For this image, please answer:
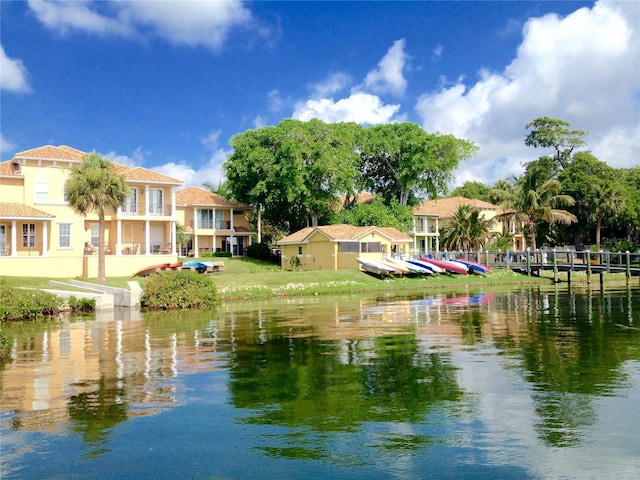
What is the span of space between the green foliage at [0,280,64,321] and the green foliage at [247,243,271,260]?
122ft

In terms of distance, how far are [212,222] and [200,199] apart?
3.09m

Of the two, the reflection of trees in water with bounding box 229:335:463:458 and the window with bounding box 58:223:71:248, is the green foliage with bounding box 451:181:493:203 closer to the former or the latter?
the window with bounding box 58:223:71:248

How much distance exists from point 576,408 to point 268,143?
201 ft

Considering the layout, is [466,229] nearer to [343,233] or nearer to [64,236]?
[343,233]

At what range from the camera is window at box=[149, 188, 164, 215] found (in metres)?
56.9

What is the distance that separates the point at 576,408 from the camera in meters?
12.8

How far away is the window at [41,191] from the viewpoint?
51438 millimetres

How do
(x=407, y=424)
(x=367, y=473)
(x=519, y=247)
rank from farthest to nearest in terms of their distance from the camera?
(x=519, y=247), (x=407, y=424), (x=367, y=473)

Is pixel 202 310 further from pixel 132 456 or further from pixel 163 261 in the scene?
pixel 132 456

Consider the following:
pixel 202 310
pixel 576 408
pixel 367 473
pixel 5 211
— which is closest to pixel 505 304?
pixel 202 310

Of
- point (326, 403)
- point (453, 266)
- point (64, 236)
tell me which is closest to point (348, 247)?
point (453, 266)

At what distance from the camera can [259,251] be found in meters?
72.1

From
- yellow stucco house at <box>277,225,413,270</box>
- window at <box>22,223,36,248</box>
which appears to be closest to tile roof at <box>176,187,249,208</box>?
yellow stucco house at <box>277,225,413,270</box>

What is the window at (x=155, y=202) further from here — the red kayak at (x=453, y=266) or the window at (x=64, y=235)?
the red kayak at (x=453, y=266)
